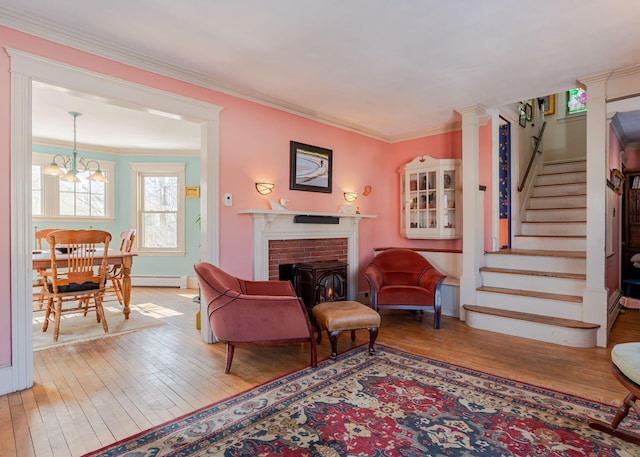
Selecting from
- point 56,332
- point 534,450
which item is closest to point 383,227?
point 534,450

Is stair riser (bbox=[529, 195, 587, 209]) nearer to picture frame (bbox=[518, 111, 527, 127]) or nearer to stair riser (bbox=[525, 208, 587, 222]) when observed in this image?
stair riser (bbox=[525, 208, 587, 222])

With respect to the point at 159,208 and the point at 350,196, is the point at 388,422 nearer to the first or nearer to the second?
the point at 350,196

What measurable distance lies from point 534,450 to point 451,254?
3202mm

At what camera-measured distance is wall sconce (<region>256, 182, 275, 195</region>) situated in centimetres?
392

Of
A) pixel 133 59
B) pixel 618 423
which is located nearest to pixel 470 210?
pixel 618 423

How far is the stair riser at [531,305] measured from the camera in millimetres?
3625

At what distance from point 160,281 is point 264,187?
12.7 ft

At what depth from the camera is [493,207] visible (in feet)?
15.3

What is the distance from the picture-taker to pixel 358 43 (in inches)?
109

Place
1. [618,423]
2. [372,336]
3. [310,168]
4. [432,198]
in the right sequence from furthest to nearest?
[432,198] → [310,168] → [372,336] → [618,423]

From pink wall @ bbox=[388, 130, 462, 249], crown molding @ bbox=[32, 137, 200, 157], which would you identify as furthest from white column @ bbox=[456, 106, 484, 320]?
crown molding @ bbox=[32, 137, 200, 157]

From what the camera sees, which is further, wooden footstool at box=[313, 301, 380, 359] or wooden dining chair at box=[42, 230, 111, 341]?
wooden dining chair at box=[42, 230, 111, 341]

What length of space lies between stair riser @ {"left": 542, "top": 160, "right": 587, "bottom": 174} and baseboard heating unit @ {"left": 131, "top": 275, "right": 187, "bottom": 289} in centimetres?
669

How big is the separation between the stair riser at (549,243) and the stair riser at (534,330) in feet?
5.20
